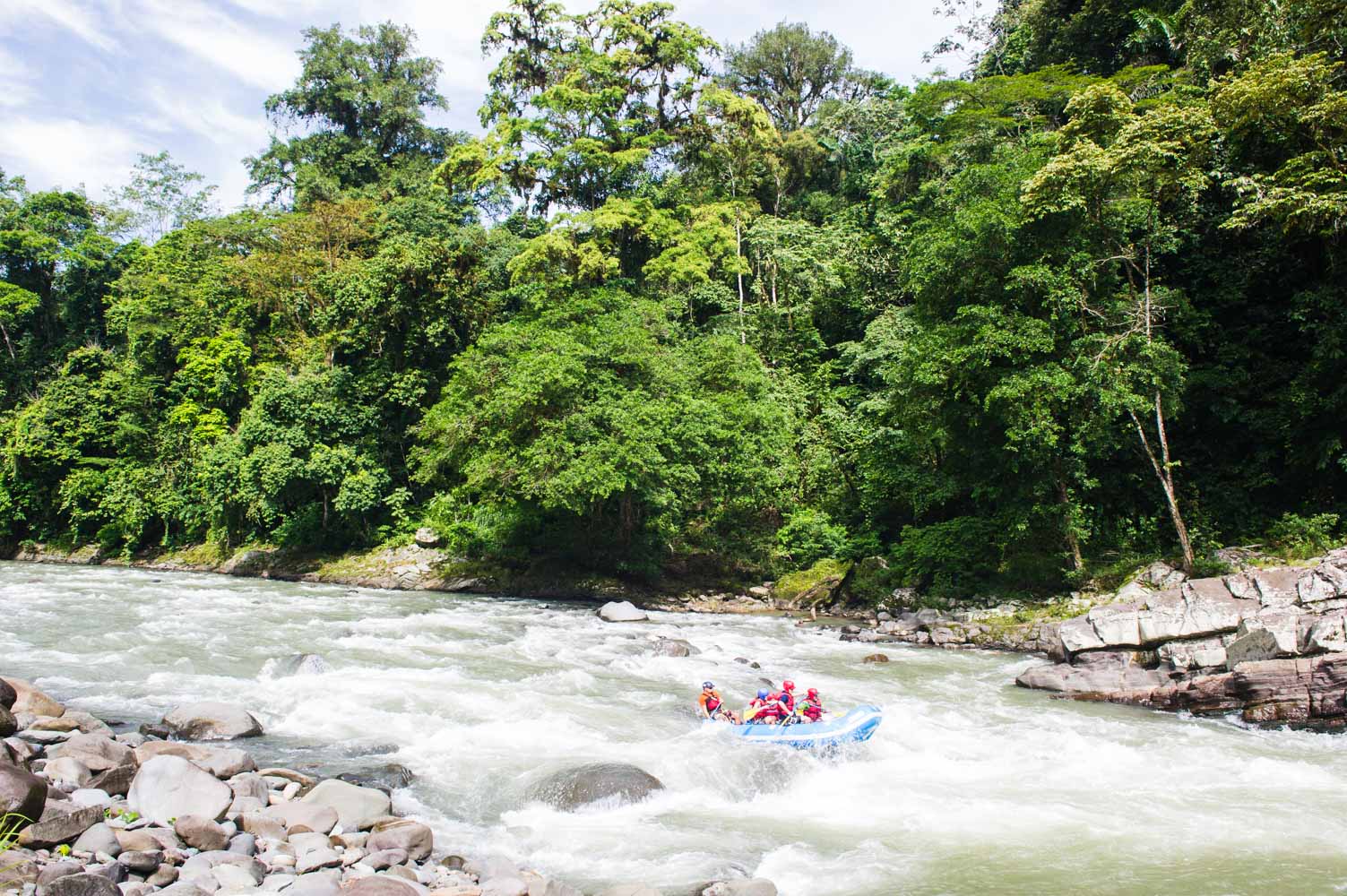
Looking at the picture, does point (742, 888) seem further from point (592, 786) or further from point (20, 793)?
point (20, 793)

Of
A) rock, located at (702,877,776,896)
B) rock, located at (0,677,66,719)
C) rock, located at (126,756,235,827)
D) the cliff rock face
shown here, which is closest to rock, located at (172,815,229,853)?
rock, located at (126,756,235,827)

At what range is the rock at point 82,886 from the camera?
171 inches

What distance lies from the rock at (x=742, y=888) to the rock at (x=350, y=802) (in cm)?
262

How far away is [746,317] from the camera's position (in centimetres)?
2738

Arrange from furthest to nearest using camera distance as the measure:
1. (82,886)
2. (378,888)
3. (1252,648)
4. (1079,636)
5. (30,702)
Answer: (1079,636), (1252,648), (30,702), (378,888), (82,886)

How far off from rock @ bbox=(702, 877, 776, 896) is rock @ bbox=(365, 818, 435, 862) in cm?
203

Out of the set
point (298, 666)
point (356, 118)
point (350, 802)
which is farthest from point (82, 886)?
point (356, 118)

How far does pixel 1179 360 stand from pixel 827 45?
98.7 feet

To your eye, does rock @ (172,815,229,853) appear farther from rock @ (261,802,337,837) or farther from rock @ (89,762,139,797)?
rock @ (89,762,139,797)

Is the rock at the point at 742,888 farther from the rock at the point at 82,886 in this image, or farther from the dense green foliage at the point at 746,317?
the dense green foliage at the point at 746,317

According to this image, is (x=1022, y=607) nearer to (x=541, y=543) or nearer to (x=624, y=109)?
(x=541, y=543)

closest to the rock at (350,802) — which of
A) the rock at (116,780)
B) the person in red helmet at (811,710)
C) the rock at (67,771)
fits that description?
the rock at (116,780)

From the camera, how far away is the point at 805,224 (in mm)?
28656

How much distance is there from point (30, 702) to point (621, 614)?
1113 centimetres
